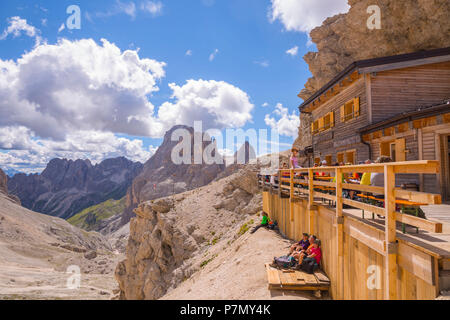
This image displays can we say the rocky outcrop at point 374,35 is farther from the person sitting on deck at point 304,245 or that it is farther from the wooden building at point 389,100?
the person sitting on deck at point 304,245

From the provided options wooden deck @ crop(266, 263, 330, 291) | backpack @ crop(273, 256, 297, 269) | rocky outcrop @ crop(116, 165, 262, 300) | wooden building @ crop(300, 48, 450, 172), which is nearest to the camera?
wooden deck @ crop(266, 263, 330, 291)

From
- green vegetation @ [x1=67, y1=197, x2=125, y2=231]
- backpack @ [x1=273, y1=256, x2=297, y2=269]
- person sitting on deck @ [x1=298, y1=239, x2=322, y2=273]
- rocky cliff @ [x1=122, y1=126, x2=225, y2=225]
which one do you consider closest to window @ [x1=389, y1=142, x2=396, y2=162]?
person sitting on deck @ [x1=298, y1=239, x2=322, y2=273]

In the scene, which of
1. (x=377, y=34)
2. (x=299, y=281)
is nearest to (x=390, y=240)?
(x=299, y=281)

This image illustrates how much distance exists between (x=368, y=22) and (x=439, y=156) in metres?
27.2

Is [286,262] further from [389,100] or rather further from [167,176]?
[167,176]

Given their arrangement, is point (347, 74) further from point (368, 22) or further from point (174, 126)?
point (174, 126)

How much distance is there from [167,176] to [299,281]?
111 m

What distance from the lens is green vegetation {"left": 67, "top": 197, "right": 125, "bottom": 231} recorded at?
168 meters

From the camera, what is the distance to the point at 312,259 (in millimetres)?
7758

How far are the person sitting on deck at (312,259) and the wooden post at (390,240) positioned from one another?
3896 millimetres

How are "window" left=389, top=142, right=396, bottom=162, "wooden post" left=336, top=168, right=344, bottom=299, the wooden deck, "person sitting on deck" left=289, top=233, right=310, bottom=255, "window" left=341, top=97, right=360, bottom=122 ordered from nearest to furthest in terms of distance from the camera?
1. "wooden post" left=336, top=168, right=344, bottom=299
2. the wooden deck
3. "person sitting on deck" left=289, top=233, right=310, bottom=255
4. "window" left=389, top=142, right=396, bottom=162
5. "window" left=341, top=97, right=360, bottom=122

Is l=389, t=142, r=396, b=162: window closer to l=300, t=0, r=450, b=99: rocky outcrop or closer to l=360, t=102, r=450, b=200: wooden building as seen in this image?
l=360, t=102, r=450, b=200: wooden building

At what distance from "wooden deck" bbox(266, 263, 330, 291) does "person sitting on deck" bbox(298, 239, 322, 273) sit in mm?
171

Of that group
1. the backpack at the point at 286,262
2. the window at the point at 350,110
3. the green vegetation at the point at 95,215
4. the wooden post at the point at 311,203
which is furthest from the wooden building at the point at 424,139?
the green vegetation at the point at 95,215
